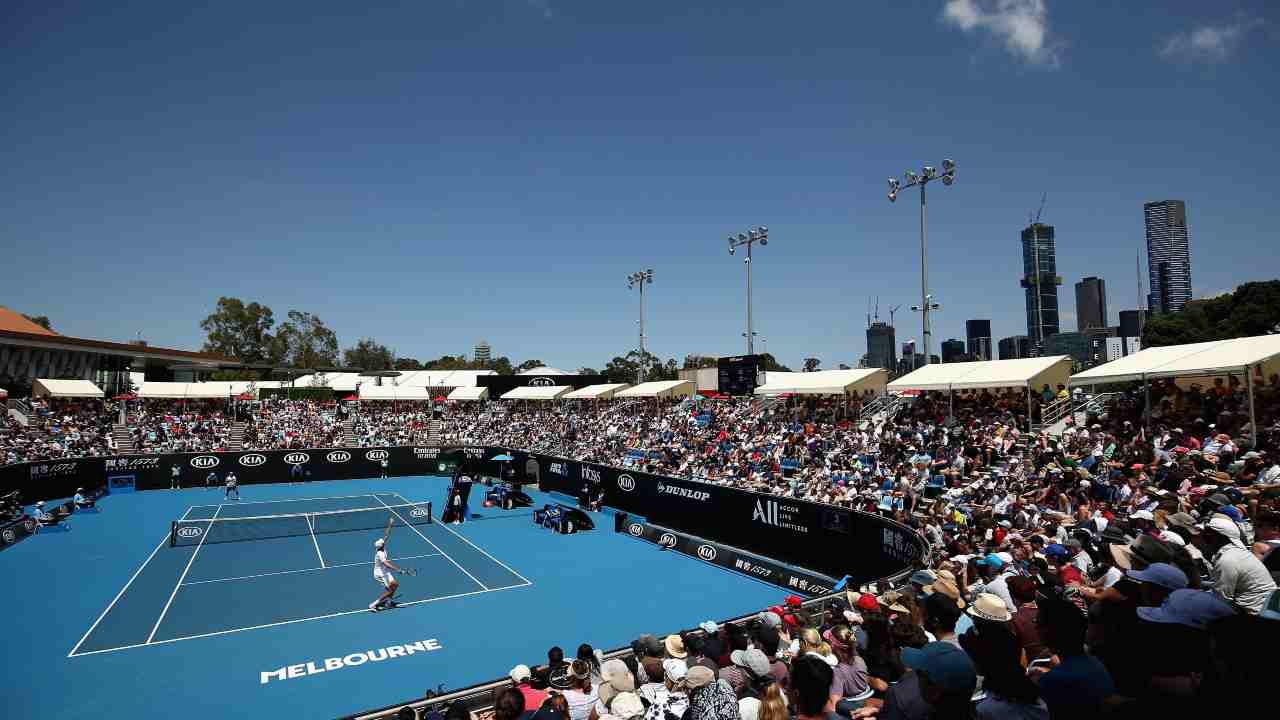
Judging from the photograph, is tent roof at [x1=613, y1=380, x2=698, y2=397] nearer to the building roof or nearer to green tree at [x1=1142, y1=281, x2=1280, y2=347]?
green tree at [x1=1142, y1=281, x2=1280, y2=347]

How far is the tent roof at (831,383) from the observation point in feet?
96.0

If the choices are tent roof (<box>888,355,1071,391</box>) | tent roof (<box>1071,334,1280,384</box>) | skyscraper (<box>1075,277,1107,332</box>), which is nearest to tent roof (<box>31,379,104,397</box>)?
tent roof (<box>888,355,1071,391</box>)

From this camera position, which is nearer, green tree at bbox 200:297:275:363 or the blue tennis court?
the blue tennis court

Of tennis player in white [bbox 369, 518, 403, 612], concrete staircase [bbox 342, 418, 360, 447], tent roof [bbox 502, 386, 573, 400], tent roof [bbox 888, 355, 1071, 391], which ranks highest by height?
tent roof [bbox 888, 355, 1071, 391]

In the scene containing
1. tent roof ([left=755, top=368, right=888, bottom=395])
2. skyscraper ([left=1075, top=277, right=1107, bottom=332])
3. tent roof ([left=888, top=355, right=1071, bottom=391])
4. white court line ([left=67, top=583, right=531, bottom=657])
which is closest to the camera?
white court line ([left=67, top=583, right=531, bottom=657])

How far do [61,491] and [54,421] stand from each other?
1306cm

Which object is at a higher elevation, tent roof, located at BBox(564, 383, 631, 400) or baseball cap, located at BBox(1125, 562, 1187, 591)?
tent roof, located at BBox(564, 383, 631, 400)

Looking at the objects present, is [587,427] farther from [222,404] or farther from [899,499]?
[222,404]

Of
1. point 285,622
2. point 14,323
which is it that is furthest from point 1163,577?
point 14,323

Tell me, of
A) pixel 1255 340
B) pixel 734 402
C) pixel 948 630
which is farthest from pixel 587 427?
pixel 948 630

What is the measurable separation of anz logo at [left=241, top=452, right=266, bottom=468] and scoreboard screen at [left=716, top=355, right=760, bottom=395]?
31.5 meters

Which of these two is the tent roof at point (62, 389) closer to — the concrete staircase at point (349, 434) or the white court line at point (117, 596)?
the concrete staircase at point (349, 434)

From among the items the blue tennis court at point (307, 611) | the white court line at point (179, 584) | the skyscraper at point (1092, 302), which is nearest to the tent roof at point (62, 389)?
the blue tennis court at point (307, 611)

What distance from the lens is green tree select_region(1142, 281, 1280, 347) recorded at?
4488 centimetres
